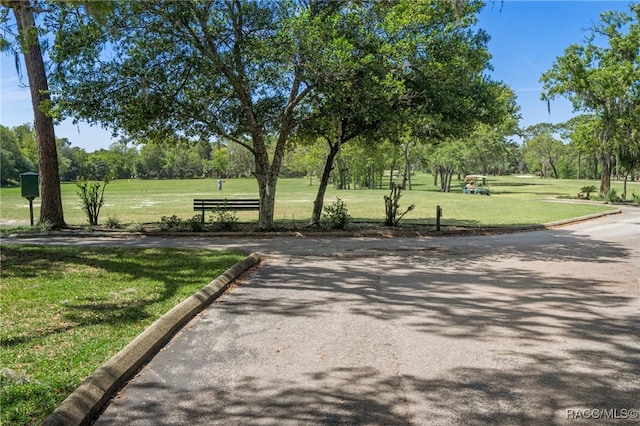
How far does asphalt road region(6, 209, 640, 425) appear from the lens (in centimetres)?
346

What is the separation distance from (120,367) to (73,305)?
8.02 feet

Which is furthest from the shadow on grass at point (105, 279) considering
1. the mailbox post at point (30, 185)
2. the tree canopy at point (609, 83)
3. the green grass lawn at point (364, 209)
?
the tree canopy at point (609, 83)

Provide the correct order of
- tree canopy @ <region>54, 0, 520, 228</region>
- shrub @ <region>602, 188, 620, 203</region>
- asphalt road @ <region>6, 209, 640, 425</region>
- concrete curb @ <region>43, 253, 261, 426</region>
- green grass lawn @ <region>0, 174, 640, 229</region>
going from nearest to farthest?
concrete curb @ <region>43, 253, 261, 426</region> < asphalt road @ <region>6, 209, 640, 425</region> < tree canopy @ <region>54, 0, 520, 228</region> < green grass lawn @ <region>0, 174, 640, 229</region> < shrub @ <region>602, 188, 620, 203</region>

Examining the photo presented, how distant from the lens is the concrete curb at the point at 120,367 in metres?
3.21

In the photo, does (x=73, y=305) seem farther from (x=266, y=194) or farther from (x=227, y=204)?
(x=227, y=204)

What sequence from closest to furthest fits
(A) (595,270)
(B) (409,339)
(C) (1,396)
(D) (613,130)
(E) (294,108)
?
(C) (1,396)
(B) (409,339)
(A) (595,270)
(E) (294,108)
(D) (613,130)

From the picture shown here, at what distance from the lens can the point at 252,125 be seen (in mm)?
14625

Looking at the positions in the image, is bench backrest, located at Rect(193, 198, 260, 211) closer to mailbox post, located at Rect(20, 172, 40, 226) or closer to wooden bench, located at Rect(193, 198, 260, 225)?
wooden bench, located at Rect(193, 198, 260, 225)

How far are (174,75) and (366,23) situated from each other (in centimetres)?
573

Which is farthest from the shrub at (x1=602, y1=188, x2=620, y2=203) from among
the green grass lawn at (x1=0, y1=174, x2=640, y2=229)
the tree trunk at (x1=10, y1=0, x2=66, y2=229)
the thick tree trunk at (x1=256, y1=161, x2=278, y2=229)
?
the tree trunk at (x1=10, y1=0, x2=66, y2=229)

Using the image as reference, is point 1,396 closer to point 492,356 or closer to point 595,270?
point 492,356

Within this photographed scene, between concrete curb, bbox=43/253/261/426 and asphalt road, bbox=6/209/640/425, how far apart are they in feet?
0.35

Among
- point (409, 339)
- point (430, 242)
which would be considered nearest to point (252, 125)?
point (430, 242)

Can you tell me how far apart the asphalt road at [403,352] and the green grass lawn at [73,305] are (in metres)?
0.49
